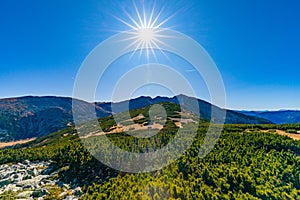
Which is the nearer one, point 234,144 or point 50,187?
point 50,187

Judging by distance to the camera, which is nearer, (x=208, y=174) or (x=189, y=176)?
(x=208, y=174)

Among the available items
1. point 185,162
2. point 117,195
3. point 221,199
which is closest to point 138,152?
point 185,162

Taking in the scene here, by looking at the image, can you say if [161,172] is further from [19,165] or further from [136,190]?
[19,165]

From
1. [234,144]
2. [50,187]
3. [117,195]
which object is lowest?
[50,187]

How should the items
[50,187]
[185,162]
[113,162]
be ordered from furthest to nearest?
[113,162]
[50,187]
[185,162]

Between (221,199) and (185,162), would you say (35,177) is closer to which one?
(185,162)

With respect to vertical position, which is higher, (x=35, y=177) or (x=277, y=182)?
(x=277, y=182)

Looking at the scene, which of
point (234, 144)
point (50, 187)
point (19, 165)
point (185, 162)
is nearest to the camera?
point (185, 162)

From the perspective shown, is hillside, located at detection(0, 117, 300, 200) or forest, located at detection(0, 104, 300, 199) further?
hillside, located at detection(0, 117, 300, 200)

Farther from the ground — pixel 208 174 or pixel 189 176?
pixel 208 174

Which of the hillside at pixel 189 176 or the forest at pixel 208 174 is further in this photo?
the hillside at pixel 189 176
